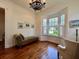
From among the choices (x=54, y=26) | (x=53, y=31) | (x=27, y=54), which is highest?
(x=54, y=26)

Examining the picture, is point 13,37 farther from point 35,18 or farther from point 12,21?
point 35,18

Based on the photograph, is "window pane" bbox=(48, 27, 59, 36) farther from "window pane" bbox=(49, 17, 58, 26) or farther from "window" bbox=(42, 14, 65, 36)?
"window pane" bbox=(49, 17, 58, 26)

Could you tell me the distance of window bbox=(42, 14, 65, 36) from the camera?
6711 mm

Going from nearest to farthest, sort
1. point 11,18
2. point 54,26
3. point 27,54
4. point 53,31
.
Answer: point 27,54
point 11,18
point 54,26
point 53,31

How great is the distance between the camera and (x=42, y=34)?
28.1 feet

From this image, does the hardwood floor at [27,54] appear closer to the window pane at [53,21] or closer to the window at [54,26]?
the window at [54,26]

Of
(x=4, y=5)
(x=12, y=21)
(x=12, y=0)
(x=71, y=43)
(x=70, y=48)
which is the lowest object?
(x=70, y=48)

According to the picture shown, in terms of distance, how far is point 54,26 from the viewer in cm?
761

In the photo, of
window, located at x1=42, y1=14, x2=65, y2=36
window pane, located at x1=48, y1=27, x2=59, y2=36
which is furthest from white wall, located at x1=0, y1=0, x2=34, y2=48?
window pane, located at x1=48, y1=27, x2=59, y2=36

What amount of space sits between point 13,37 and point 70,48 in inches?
177

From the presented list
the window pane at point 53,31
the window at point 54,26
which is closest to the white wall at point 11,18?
the window at point 54,26

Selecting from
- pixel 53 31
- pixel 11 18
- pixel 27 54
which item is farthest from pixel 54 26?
pixel 27 54

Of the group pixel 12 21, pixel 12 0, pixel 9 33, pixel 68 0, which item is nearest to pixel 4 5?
pixel 12 0

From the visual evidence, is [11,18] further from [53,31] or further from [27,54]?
[53,31]
